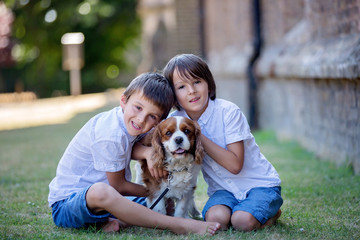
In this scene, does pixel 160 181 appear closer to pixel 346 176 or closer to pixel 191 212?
pixel 191 212

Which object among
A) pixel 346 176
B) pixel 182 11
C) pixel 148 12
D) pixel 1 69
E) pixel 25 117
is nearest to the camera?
pixel 346 176

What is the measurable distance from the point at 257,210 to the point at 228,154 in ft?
1.50

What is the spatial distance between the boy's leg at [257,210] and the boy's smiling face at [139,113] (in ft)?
3.01

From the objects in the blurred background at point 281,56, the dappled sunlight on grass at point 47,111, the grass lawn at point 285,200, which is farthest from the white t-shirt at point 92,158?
the dappled sunlight on grass at point 47,111

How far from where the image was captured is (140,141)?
4012 millimetres

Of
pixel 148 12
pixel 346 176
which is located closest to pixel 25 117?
pixel 148 12

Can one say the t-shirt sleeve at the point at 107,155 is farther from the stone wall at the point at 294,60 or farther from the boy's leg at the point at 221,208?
the stone wall at the point at 294,60

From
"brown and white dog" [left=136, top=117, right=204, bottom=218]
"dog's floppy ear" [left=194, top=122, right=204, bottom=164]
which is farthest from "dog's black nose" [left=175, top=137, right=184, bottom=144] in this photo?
"dog's floppy ear" [left=194, top=122, right=204, bottom=164]

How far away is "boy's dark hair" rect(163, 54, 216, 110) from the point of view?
3.83m

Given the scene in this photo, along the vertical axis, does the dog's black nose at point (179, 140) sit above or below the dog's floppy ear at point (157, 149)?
above

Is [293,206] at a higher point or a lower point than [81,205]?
lower

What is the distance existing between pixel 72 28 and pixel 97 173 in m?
31.0

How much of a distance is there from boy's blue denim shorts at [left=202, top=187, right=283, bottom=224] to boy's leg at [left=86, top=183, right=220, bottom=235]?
27 cm

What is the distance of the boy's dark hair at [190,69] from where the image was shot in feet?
12.6
